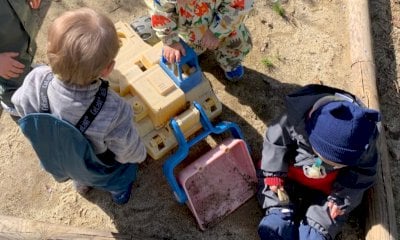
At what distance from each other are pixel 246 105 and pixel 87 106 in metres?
1.35

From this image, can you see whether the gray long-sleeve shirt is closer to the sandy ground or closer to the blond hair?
the blond hair

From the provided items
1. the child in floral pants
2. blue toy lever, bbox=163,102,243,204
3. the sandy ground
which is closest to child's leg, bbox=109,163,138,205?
the sandy ground

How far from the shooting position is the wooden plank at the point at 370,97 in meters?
2.46

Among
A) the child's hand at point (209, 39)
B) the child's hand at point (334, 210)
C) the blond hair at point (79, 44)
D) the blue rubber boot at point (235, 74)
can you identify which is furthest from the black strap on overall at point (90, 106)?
the child's hand at point (334, 210)

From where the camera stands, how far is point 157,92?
2447mm

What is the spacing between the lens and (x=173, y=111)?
2.49m

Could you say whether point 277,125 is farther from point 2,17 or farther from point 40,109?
point 2,17

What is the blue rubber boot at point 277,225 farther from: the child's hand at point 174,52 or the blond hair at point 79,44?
the blond hair at point 79,44

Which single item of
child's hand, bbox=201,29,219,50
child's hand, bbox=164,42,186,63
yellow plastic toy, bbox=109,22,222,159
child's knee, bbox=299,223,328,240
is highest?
child's hand, bbox=201,29,219,50

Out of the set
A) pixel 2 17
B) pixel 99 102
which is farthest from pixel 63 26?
pixel 2 17

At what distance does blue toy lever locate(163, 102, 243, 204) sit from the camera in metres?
2.41

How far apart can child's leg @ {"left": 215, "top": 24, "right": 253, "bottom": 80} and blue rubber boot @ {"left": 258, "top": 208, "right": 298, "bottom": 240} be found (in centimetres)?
89

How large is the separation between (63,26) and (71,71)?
156mm

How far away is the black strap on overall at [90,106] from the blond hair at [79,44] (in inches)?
4.5
